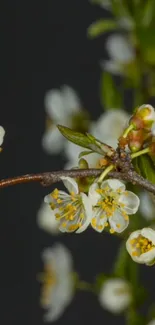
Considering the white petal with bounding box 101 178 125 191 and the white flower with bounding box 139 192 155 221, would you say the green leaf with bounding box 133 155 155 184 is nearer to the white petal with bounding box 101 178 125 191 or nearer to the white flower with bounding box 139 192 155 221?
the white petal with bounding box 101 178 125 191

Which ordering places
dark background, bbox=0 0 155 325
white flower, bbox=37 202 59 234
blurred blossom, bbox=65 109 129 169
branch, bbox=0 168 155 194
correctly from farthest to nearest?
1. dark background, bbox=0 0 155 325
2. white flower, bbox=37 202 59 234
3. blurred blossom, bbox=65 109 129 169
4. branch, bbox=0 168 155 194

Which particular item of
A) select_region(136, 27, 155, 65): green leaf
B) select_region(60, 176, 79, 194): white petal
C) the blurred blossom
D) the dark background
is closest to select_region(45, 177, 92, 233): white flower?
select_region(60, 176, 79, 194): white petal

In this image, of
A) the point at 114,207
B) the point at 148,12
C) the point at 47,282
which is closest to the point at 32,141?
the point at 47,282

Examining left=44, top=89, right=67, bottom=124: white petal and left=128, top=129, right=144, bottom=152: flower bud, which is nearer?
left=128, top=129, right=144, bottom=152: flower bud

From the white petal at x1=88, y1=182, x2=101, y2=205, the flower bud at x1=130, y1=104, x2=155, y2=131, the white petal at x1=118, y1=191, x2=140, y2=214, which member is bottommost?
the white petal at x1=118, y1=191, x2=140, y2=214

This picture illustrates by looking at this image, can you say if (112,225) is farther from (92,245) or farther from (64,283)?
(92,245)

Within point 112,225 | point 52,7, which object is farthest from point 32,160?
point 112,225

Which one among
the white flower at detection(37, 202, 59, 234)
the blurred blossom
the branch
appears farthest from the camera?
the white flower at detection(37, 202, 59, 234)
